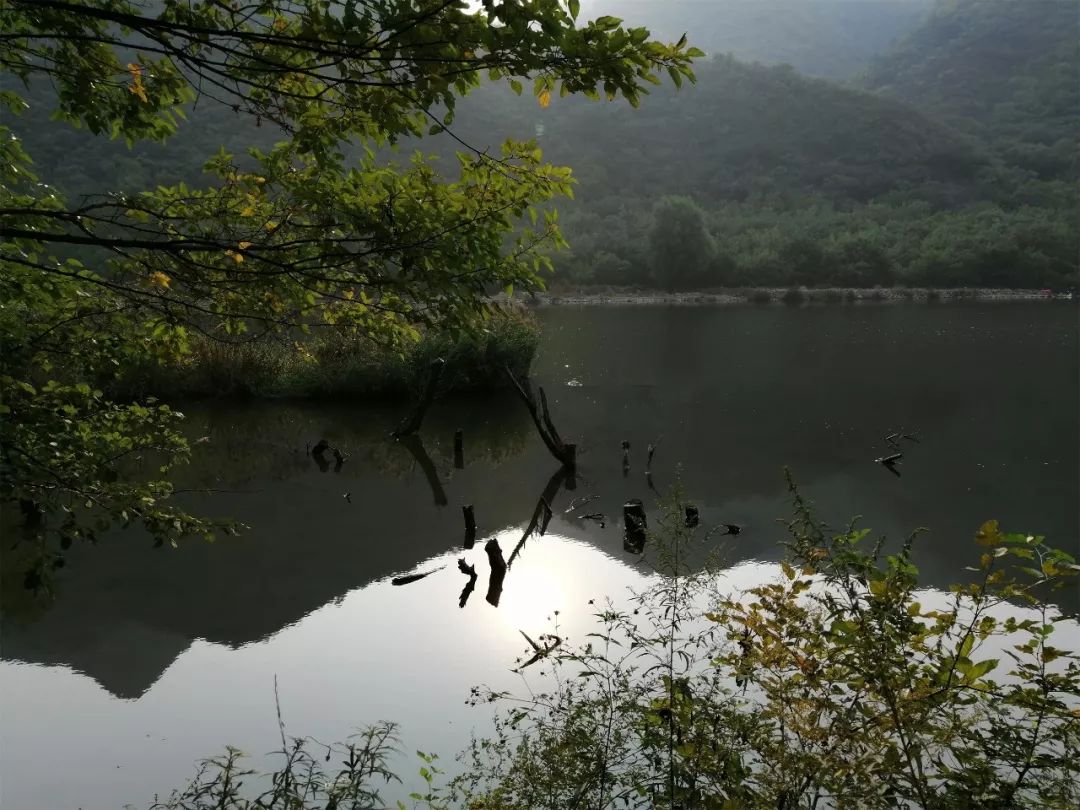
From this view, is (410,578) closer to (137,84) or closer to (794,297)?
(137,84)

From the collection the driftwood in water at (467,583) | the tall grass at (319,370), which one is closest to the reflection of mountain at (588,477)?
the driftwood in water at (467,583)

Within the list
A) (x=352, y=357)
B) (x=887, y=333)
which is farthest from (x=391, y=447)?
(x=887, y=333)

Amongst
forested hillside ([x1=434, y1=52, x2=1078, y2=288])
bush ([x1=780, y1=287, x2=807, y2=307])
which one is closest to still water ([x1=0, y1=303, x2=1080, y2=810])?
bush ([x1=780, y1=287, x2=807, y2=307])

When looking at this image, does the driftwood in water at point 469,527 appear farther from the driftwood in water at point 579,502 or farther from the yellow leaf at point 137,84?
the yellow leaf at point 137,84

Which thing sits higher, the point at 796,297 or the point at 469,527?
the point at 796,297

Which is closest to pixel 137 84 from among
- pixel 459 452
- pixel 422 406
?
pixel 459 452

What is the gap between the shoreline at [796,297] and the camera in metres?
65.8

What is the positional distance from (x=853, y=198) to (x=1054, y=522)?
120 metres

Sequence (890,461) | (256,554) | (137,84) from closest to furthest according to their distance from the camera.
→ (137,84) → (256,554) → (890,461)

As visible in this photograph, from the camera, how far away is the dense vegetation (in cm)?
306

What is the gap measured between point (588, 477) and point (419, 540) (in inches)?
173

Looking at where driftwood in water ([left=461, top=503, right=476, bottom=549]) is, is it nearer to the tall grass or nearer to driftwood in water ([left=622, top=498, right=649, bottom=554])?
driftwood in water ([left=622, top=498, right=649, bottom=554])

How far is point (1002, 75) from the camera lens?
481 feet

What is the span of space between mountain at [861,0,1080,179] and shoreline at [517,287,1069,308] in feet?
195
